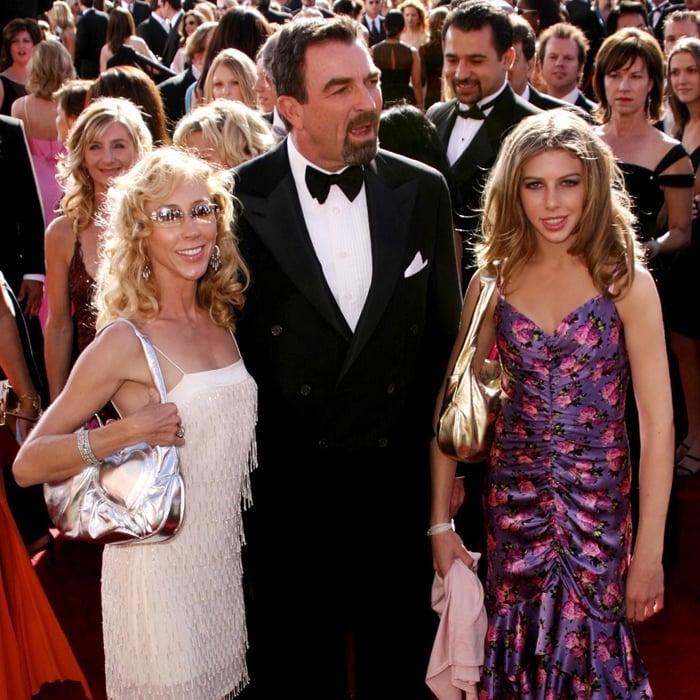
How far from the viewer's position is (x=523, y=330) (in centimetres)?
276

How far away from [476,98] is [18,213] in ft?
7.51

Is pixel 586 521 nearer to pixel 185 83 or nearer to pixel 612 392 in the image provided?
pixel 612 392

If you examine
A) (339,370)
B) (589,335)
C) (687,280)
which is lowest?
(687,280)

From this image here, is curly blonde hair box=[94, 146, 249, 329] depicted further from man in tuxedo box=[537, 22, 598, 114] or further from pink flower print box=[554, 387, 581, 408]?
man in tuxedo box=[537, 22, 598, 114]

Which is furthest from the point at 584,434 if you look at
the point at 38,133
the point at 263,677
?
the point at 38,133

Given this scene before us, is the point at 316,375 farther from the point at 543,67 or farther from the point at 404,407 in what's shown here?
the point at 543,67

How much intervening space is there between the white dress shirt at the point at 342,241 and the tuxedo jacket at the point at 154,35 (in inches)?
378

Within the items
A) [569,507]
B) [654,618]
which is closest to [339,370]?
[569,507]

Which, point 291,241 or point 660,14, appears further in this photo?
point 660,14

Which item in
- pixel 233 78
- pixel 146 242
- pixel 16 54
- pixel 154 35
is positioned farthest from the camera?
pixel 154 35

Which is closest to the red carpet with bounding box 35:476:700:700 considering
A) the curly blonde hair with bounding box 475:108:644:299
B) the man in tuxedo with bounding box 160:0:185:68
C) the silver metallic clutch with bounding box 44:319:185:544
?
the silver metallic clutch with bounding box 44:319:185:544

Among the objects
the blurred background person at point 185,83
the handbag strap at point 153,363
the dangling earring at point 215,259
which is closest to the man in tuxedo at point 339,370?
the dangling earring at point 215,259

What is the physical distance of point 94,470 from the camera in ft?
8.29

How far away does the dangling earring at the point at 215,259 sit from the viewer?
110 inches
